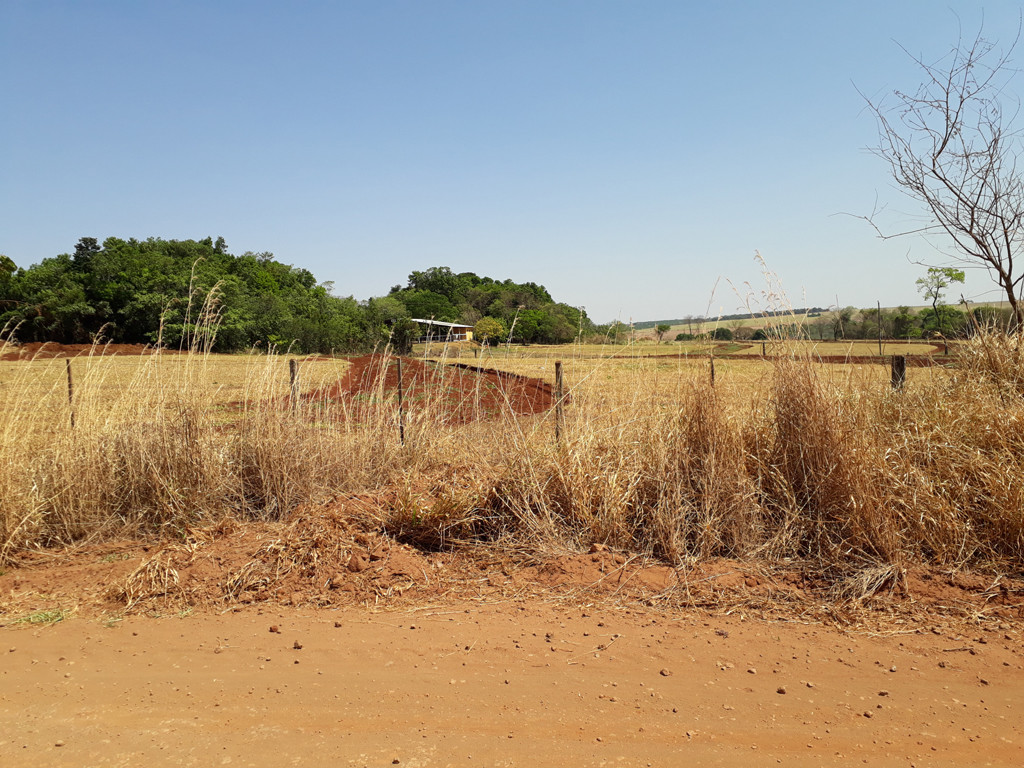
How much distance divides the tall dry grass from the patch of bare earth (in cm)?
32

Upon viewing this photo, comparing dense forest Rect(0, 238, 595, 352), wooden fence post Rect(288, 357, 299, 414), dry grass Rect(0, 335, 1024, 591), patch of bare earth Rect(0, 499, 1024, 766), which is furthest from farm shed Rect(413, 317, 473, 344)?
dense forest Rect(0, 238, 595, 352)

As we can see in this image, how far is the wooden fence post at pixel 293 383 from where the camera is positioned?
684cm

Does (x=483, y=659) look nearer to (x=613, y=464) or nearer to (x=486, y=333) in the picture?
(x=613, y=464)

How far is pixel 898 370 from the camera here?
6.86 m

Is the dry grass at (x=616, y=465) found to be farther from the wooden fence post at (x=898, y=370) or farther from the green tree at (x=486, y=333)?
the green tree at (x=486, y=333)

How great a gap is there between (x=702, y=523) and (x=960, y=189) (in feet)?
16.4

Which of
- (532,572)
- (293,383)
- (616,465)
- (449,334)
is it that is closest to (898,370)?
(616,465)

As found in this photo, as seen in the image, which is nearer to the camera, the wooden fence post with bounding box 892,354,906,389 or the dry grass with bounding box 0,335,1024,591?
the dry grass with bounding box 0,335,1024,591

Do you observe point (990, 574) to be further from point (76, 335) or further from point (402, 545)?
point (76, 335)

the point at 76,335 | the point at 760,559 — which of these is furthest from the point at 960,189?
the point at 76,335

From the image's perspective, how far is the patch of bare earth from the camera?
2.84 metres

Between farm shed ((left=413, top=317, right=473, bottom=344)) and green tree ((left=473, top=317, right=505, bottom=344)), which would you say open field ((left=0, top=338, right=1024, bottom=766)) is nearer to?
farm shed ((left=413, top=317, right=473, bottom=344))

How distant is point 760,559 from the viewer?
4617mm

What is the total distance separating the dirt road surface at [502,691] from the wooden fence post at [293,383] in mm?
2906
